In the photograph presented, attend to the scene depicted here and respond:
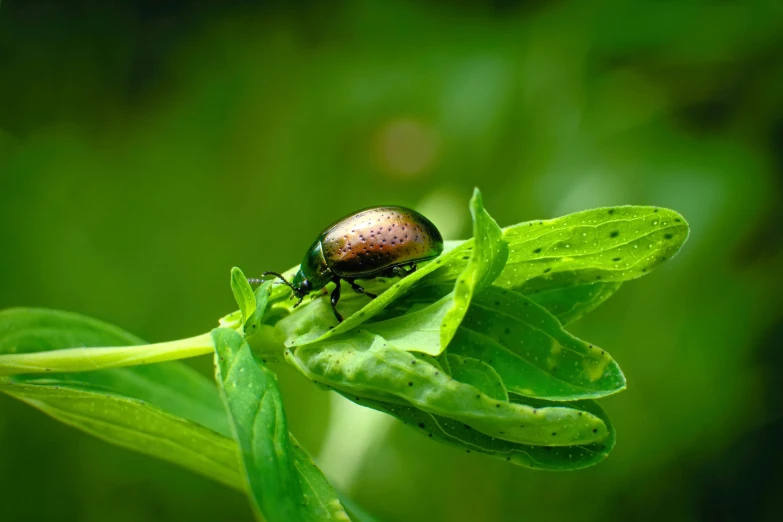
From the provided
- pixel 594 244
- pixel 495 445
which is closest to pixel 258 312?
pixel 495 445

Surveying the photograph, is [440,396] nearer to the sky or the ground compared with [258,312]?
nearer to the ground

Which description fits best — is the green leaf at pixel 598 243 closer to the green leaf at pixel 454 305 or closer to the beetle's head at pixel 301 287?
the green leaf at pixel 454 305

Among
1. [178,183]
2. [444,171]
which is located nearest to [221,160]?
[178,183]

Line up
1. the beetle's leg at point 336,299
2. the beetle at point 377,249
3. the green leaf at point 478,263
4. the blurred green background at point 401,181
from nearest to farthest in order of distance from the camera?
the green leaf at point 478,263, the beetle's leg at point 336,299, the beetle at point 377,249, the blurred green background at point 401,181

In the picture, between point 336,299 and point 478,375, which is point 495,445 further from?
point 336,299

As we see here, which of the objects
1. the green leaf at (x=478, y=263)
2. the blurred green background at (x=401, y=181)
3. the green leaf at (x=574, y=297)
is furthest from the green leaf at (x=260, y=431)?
the blurred green background at (x=401, y=181)

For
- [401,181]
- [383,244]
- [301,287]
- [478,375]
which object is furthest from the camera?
[401,181]

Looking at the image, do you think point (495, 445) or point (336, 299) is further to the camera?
point (336, 299)
